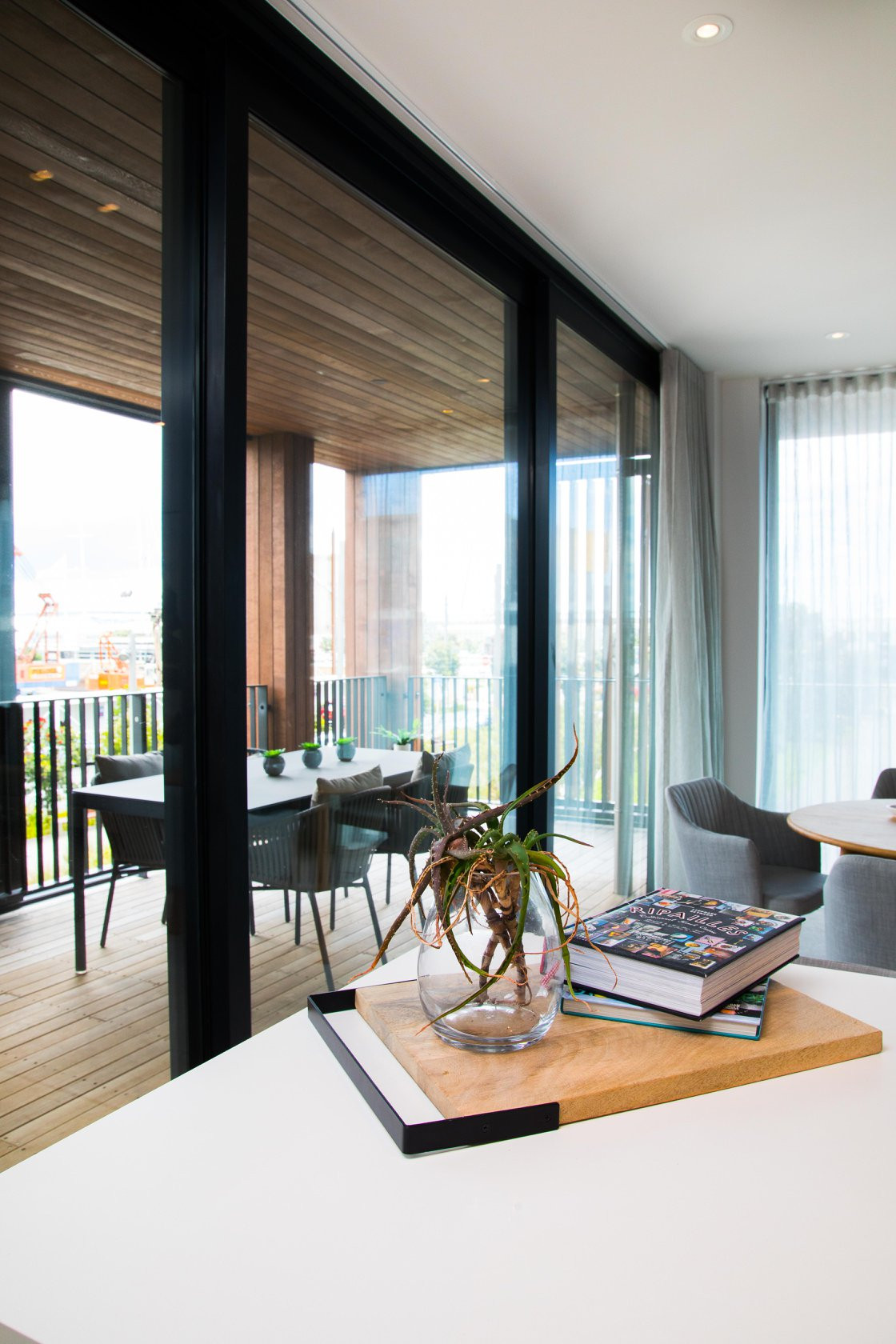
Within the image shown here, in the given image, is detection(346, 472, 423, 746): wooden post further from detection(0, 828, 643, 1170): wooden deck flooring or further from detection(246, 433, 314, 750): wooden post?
detection(0, 828, 643, 1170): wooden deck flooring

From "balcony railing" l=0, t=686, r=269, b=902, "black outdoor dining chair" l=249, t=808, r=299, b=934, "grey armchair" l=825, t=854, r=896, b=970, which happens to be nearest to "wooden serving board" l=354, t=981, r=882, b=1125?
"balcony railing" l=0, t=686, r=269, b=902

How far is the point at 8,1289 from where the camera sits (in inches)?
25.1

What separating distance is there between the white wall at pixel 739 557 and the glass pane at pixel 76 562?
406cm

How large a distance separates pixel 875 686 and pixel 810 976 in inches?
167

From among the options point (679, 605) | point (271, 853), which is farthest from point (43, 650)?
point (679, 605)

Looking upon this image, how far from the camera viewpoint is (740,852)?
303 centimetres

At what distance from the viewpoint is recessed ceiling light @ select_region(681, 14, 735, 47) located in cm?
207

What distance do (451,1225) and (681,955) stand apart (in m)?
0.39

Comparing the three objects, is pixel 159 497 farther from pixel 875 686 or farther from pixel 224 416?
pixel 875 686

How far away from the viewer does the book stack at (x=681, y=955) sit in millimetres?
960

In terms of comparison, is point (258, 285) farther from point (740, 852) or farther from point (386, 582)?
point (740, 852)

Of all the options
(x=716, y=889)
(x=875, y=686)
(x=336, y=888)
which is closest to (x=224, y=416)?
(x=336, y=888)

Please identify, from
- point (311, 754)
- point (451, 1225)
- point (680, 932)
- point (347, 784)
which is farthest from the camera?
point (347, 784)

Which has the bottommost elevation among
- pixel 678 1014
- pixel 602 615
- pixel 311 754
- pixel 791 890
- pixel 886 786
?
pixel 791 890
